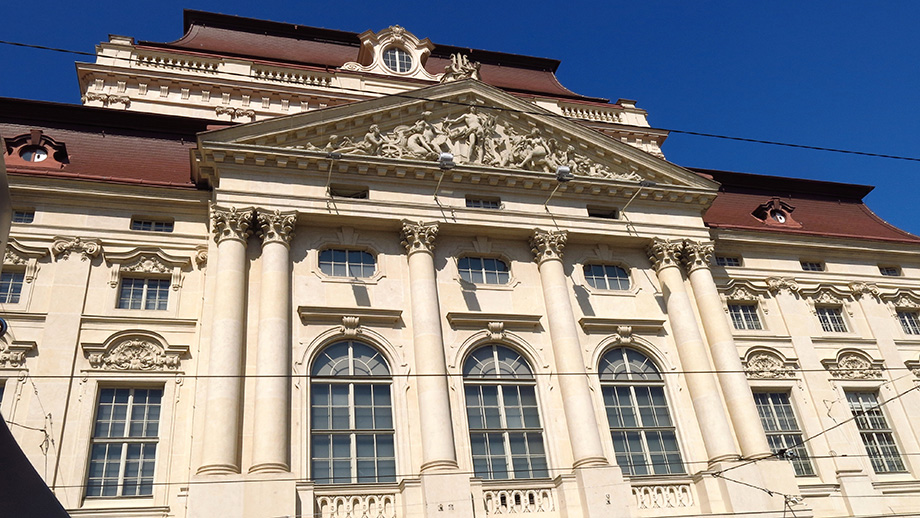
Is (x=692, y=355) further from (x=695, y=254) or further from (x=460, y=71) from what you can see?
(x=460, y=71)

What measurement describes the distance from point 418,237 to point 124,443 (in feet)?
31.9

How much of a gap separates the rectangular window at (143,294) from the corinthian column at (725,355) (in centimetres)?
1653

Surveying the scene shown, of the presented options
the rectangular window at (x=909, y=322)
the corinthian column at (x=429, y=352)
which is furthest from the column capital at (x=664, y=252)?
the rectangular window at (x=909, y=322)

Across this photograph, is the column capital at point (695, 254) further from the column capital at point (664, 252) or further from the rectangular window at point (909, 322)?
the rectangular window at point (909, 322)

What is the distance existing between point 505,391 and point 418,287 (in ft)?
12.8

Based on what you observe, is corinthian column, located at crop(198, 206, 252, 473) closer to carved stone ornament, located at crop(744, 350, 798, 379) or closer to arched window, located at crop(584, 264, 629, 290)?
arched window, located at crop(584, 264, 629, 290)

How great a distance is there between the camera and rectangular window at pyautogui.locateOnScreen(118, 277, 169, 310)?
69.6 ft

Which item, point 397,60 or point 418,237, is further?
point 397,60

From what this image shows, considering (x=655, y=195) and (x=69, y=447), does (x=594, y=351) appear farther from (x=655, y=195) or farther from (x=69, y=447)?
(x=69, y=447)

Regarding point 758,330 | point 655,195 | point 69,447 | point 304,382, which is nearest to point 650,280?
point 655,195

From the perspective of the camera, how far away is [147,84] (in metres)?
30.0

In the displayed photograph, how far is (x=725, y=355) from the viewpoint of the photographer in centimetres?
2348

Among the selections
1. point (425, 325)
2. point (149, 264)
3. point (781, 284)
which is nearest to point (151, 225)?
point (149, 264)

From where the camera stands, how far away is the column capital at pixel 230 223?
21.3 m
